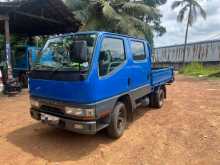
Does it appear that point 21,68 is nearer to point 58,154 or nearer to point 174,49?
point 58,154

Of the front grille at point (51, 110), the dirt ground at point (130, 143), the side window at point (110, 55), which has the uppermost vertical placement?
the side window at point (110, 55)

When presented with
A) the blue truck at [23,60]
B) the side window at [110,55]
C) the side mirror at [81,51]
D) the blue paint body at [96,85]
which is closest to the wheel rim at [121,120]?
the blue paint body at [96,85]

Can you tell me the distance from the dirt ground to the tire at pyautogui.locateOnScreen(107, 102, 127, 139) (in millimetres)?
156

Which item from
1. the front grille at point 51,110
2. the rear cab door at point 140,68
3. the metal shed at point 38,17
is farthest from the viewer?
the metal shed at point 38,17

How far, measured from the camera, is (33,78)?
523 cm

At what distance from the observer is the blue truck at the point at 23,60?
13.6 metres

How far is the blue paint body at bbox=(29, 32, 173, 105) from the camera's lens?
452cm

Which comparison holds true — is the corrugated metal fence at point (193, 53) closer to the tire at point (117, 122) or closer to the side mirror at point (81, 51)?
the tire at point (117, 122)

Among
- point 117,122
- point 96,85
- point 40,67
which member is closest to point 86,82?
point 96,85

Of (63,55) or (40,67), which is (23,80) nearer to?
(40,67)

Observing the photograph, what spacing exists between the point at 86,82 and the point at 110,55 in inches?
40.0

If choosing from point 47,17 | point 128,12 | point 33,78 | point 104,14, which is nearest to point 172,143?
point 33,78

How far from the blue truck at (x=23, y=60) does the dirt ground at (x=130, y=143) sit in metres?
6.57

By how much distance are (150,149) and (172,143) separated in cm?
57
